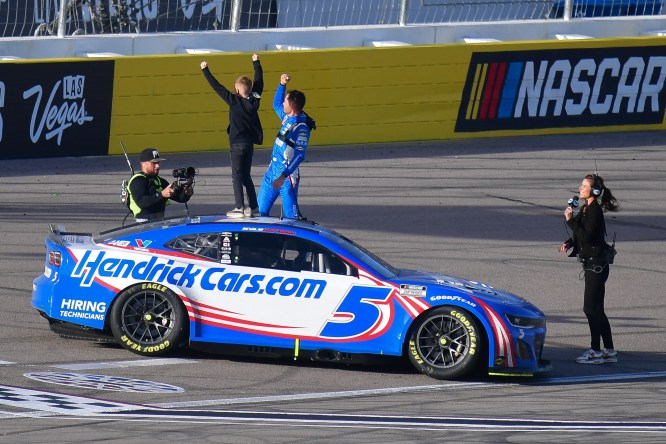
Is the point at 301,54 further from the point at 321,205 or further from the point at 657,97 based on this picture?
the point at 657,97

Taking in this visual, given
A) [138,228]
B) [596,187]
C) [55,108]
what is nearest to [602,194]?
[596,187]

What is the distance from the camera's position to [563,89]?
22.5 metres

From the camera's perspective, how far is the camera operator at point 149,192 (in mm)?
11922

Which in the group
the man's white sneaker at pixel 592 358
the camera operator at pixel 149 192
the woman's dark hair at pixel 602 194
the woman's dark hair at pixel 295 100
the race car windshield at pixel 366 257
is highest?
the woman's dark hair at pixel 295 100

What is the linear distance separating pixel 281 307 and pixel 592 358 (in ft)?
9.32

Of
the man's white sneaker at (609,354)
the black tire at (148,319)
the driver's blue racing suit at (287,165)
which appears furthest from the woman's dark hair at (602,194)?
the driver's blue racing suit at (287,165)

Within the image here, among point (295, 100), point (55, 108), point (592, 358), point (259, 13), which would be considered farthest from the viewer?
point (259, 13)

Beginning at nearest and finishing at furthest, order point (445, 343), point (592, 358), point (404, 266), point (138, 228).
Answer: point (445, 343) → point (138, 228) → point (592, 358) → point (404, 266)

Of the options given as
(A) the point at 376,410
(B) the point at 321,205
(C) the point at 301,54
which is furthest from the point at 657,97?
(A) the point at 376,410

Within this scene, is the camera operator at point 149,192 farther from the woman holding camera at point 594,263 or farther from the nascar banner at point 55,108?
the nascar banner at point 55,108

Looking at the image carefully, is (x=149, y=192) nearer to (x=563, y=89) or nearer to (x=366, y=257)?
(x=366, y=257)

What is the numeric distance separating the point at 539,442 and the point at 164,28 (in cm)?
1338

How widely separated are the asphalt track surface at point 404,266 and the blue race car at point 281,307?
21 cm

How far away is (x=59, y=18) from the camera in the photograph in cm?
1945
